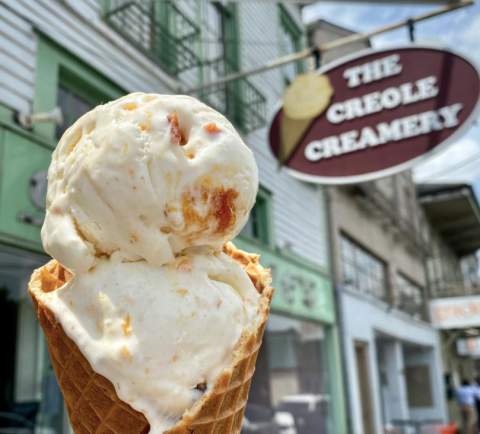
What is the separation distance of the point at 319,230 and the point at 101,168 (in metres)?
10.3

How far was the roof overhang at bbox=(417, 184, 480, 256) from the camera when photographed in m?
20.3

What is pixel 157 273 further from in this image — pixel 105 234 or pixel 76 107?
pixel 76 107

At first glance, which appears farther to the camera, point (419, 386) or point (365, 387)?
point (419, 386)

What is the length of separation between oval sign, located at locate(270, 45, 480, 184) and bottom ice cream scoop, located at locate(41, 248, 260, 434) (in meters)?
4.73

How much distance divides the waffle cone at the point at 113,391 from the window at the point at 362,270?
34.4ft

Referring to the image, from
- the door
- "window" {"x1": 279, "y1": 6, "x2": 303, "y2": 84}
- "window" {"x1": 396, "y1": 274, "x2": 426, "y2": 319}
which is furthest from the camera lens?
"window" {"x1": 396, "y1": 274, "x2": 426, "y2": 319}

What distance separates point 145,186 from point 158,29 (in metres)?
5.94

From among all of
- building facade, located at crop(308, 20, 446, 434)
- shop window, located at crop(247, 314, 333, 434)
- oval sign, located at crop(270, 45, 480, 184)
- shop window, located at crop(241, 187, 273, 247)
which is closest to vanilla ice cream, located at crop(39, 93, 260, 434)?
oval sign, located at crop(270, 45, 480, 184)

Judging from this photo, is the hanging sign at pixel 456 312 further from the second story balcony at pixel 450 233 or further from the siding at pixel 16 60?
the siding at pixel 16 60

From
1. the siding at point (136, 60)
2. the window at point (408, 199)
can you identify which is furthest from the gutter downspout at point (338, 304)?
the window at point (408, 199)

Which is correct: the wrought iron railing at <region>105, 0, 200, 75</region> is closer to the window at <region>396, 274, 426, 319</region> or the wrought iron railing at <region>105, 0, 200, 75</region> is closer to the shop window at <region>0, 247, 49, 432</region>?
the shop window at <region>0, 247, 49, 432</region>

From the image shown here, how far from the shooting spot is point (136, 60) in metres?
6.29

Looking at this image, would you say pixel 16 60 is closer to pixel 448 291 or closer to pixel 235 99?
pixel 235 99

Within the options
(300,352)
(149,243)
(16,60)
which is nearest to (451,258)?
(300,352)
